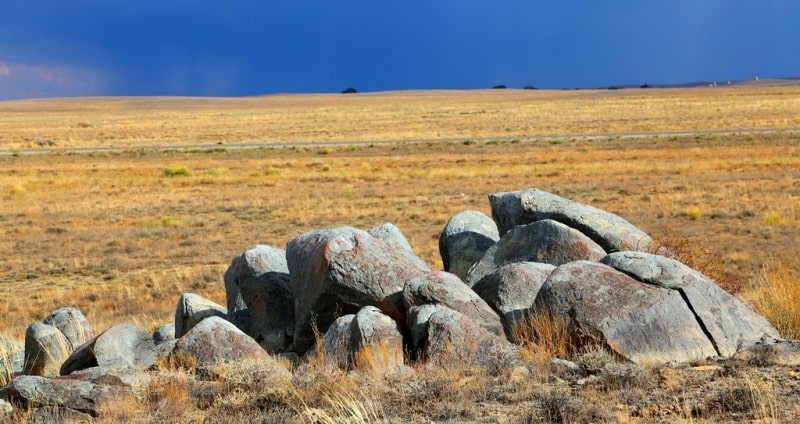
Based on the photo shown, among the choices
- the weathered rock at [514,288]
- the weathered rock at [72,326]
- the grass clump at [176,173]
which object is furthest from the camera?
the grass clump at [176,173]

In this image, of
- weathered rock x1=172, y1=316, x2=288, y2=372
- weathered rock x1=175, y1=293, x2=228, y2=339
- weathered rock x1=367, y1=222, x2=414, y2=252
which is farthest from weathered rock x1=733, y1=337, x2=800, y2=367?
weathered rock x1=175, y1=293, x2=228, y2=339

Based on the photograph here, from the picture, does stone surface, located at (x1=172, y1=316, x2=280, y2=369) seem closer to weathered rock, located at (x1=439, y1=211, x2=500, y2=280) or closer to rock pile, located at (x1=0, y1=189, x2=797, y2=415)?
rock pile, located at (x1=0, y1=189, x2=797, y2=415)

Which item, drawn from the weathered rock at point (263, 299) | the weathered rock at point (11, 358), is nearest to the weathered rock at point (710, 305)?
the weathered rock at point (263, 299)

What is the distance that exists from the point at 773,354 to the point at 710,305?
1.04 metres

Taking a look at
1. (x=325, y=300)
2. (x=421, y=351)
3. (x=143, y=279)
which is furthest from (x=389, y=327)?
(x=143, y=279)

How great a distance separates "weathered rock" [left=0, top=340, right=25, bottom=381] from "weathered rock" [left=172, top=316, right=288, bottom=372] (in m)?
2.85

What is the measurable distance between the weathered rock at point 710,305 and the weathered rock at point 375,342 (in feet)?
8.04

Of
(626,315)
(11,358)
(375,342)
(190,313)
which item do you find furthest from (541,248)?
(11,358)

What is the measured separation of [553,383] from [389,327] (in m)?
2.18

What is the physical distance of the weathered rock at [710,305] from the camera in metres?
8.16

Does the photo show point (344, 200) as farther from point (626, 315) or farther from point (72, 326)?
point (626, 315)

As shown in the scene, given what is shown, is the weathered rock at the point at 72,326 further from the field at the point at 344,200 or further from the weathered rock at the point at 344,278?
the weathered rock at the point at 344,278

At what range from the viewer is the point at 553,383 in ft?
23.6

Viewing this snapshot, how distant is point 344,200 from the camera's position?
3014cm
